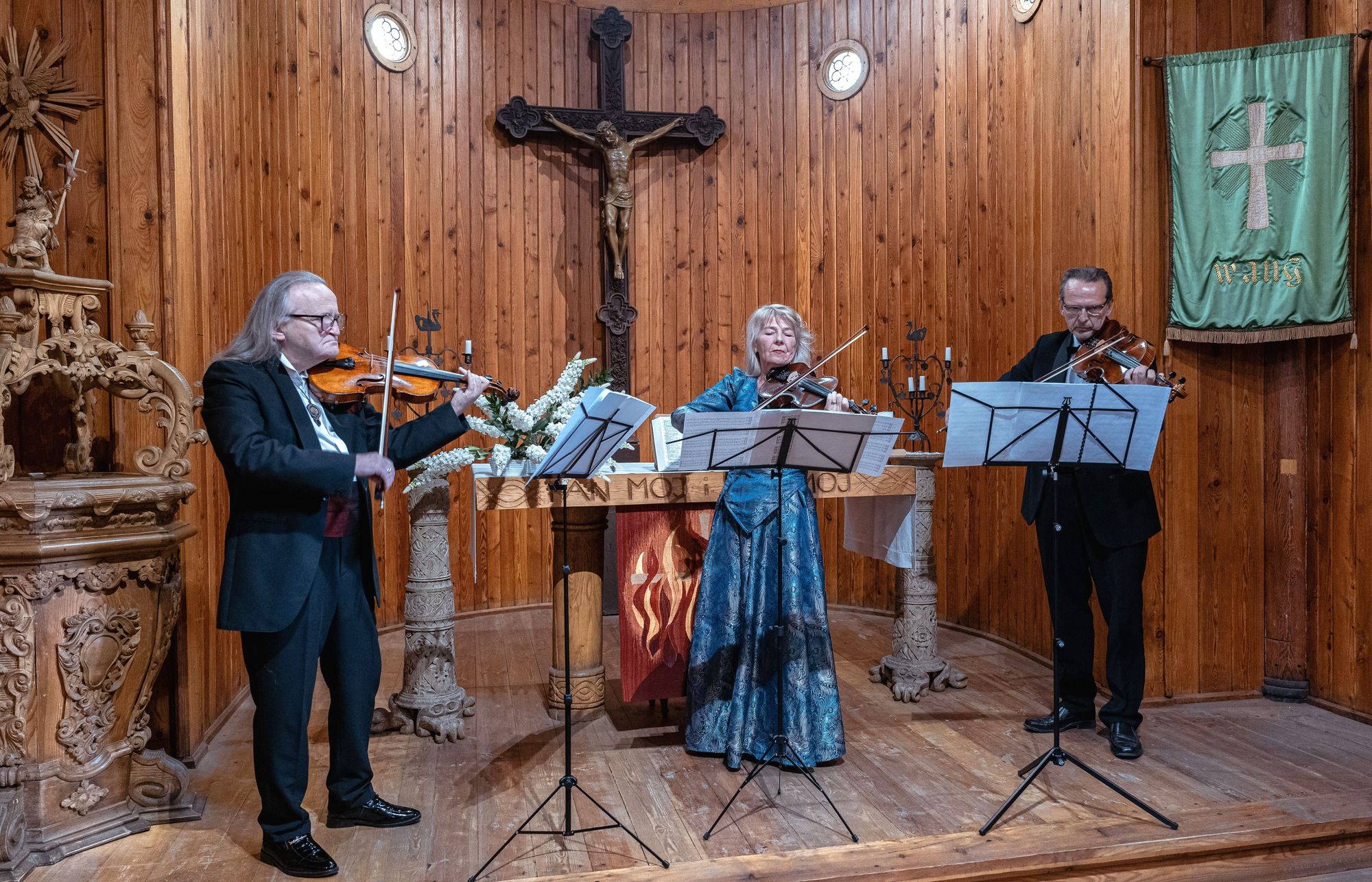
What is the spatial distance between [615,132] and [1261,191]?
3577mm

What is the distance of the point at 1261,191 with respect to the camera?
157 inches

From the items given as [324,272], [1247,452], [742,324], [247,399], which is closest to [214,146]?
[324,272]

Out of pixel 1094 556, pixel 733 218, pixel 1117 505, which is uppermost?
pixel 733 218

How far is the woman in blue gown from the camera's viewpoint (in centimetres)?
344

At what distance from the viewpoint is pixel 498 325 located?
6109 mm

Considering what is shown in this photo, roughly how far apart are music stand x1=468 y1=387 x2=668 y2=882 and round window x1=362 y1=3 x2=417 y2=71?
3784mm

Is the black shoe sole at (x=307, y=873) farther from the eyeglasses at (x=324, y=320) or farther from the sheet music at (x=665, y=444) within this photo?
the sheet music at (x=665, y=444)

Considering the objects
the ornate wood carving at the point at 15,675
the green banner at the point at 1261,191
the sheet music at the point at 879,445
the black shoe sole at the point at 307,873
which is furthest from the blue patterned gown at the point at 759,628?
the ornate wood carving at the point at 15,675

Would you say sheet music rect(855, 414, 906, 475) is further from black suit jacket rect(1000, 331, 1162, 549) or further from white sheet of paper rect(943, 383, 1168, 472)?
black suit jacket rect(1000, 331, 1162, 549)

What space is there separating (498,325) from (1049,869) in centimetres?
445

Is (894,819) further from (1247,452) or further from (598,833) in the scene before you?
(1247,452)

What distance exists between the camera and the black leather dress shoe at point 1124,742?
350 cm

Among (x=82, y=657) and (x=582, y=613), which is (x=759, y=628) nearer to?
(x=582, y=613)

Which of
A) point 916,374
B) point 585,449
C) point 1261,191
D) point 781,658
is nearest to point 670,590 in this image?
point 781,658
